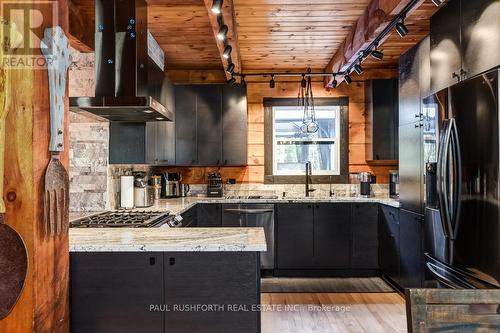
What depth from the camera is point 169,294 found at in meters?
1.70

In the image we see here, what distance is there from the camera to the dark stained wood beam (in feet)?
8.84

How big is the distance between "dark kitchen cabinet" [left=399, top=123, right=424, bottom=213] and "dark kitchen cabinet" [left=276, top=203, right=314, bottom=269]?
1070 millimetres

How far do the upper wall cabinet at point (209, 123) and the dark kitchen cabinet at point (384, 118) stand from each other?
1572 mm

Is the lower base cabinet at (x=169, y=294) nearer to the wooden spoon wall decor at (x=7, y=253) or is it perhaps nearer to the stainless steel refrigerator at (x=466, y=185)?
the wooden spoon wall decor at (x=7, y=253)

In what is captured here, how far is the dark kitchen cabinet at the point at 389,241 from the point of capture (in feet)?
12.0

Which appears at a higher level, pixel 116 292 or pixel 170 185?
pixel 170 185

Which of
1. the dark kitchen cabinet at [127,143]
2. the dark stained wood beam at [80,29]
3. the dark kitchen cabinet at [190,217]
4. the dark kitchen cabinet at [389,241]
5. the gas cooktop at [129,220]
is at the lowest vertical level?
the dark kitchen cabinet at [389,241]

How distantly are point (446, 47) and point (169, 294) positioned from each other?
7.96 ft

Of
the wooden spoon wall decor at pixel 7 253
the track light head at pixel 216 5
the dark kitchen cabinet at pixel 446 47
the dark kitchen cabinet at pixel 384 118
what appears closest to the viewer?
the wooden spoon wall decor at pixel 7 253

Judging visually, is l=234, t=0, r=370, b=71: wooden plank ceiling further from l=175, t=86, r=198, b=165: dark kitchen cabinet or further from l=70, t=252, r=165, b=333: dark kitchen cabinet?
l=70, t=252, r=165, b=333: dark kitchen cabinet

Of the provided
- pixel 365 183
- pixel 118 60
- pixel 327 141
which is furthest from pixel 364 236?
pixel 118 60

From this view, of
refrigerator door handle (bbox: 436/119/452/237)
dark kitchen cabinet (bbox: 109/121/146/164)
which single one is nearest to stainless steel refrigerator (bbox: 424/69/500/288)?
refrigerator door handle (bbox: 436/119/452/237)

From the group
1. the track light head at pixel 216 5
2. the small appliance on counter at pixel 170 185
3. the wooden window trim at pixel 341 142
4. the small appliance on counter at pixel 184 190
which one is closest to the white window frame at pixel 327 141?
the wooden window trim at pixel 341 142

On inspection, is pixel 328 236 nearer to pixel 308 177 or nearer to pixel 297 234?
pixel 297 234
